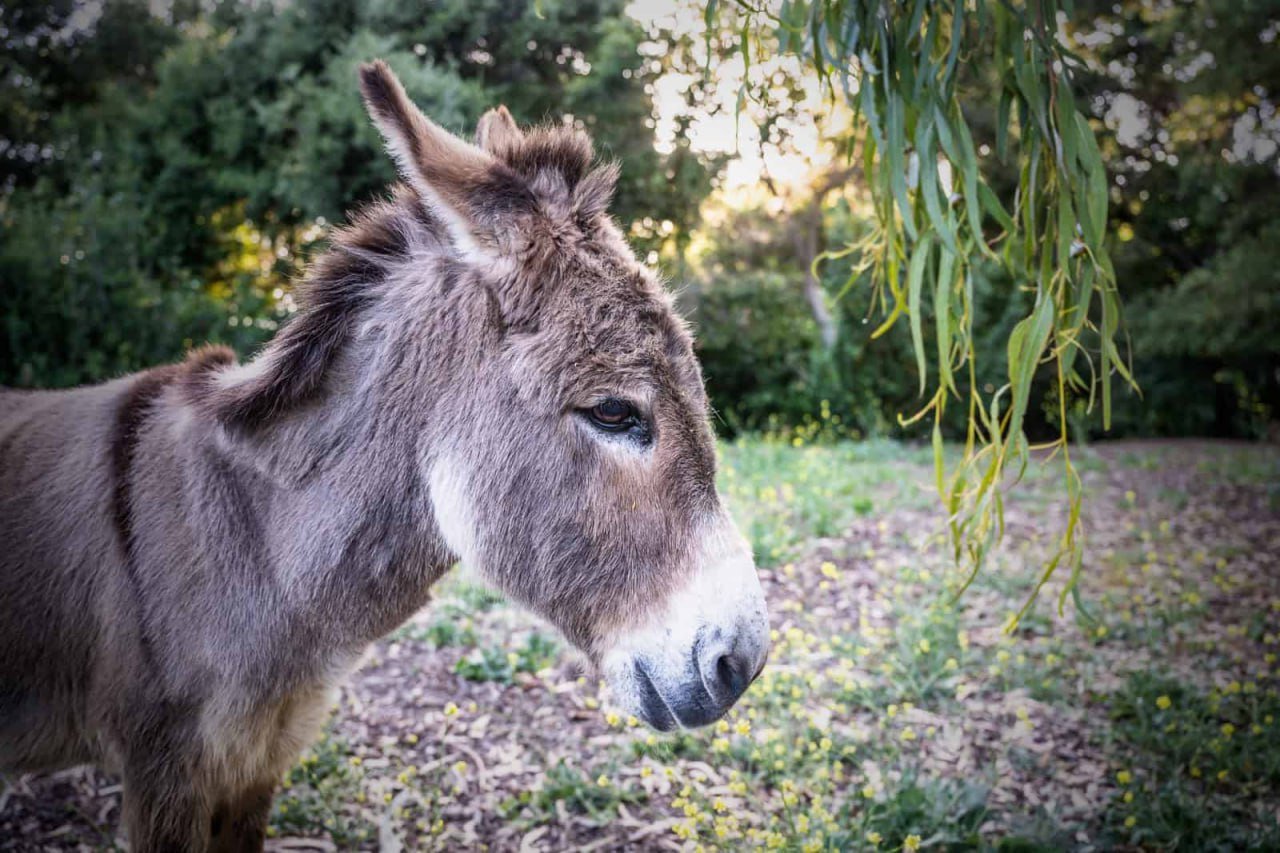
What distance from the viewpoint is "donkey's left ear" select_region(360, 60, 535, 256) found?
5.33ft

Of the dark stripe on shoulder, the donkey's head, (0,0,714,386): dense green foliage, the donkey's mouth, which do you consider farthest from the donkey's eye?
(0,0,714,386): dense green foliage

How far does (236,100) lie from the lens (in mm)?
8836

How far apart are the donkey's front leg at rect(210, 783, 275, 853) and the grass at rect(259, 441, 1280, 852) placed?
53 centimetres

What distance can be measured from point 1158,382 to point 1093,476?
4.89 m

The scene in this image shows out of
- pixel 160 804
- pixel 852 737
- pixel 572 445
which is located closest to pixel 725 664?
pixel 572 445

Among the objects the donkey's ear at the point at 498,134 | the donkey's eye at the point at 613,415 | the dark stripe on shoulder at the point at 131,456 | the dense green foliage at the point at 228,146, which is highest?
the dense green foliage at the point at 228,146

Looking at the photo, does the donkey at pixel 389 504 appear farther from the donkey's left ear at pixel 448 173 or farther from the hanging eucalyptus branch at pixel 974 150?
the hanging eucalyptus branch at pixel 974 150

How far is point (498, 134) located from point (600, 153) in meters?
3.23

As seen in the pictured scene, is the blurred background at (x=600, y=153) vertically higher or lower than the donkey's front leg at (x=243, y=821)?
higher

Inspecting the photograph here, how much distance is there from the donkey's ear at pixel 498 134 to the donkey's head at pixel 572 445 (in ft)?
0.50

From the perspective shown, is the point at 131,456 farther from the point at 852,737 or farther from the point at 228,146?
the point at 228,146

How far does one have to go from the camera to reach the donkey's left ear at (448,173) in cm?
162

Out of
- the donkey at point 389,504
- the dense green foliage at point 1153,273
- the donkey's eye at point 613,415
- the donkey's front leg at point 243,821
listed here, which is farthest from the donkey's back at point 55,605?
the dense green foliage at point 1153,273

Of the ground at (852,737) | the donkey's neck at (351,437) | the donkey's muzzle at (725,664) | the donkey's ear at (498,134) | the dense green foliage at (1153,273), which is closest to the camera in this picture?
the donkey's muzzle at (725,664)
